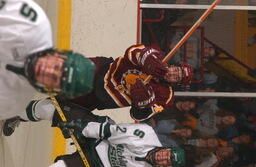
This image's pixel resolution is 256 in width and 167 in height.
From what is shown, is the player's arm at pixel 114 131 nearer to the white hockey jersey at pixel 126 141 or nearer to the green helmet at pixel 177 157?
the white hockey jersey at pixel 126 141

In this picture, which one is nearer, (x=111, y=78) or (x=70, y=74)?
(x=70, y=74)

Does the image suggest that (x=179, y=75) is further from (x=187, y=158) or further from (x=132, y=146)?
(x=187, y=158)

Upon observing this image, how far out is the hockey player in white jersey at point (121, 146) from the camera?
2.09 meters

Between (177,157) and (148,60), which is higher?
(148,60)

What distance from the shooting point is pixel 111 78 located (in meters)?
2.29

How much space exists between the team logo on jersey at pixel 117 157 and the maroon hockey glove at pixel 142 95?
0.23 m

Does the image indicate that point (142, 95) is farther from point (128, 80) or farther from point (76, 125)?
point (76, 125)

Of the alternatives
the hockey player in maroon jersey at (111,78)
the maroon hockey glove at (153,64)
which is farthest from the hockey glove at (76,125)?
the maroon hockey glove at (153,64)

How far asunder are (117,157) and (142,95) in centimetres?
33

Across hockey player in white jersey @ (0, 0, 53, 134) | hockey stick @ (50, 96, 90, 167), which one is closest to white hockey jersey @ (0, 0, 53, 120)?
hockey player in white jersey @ (0, 0, 53, 134)

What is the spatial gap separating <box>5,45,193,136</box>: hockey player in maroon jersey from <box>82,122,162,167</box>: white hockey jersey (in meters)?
0.09

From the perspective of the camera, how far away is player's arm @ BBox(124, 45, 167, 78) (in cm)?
201

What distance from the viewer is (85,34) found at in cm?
321

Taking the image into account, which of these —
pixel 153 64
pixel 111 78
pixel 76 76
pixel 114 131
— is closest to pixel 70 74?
pixel 76 76
